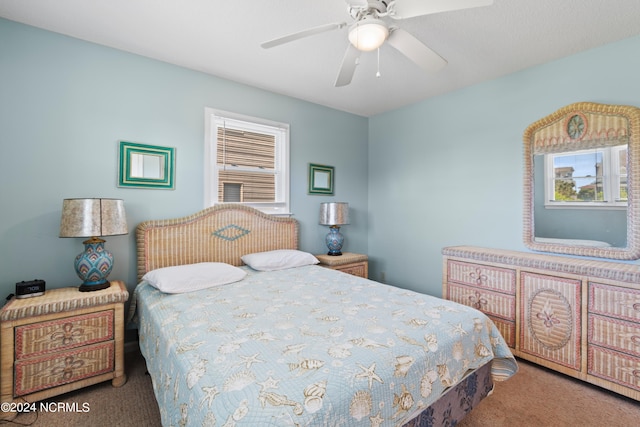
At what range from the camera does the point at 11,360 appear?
5.56 ft

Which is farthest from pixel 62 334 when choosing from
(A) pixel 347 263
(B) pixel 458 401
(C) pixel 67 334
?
(A) pixel 347 263

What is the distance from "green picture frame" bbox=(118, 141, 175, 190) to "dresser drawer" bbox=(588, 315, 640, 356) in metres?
3.54

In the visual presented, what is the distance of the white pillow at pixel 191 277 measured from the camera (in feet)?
6.77

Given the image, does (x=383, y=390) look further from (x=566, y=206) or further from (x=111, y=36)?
(x=111, y=36)

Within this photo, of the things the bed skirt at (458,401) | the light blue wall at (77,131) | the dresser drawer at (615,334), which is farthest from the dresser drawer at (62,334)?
the dresser drawer at (615,334)

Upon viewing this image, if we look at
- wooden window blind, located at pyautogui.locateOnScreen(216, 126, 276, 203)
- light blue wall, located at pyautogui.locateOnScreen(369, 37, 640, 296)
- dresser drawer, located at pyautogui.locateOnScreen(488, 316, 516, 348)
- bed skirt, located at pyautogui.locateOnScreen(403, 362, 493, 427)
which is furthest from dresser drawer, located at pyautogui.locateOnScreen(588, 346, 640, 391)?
wooden window blind, located at pyautogui.locateOnScreen(216, 126, 276, 203)

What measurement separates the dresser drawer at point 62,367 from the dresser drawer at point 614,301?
11.1 ft

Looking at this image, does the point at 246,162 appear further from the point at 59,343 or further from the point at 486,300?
the point at 486,300

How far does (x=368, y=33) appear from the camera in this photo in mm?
1678

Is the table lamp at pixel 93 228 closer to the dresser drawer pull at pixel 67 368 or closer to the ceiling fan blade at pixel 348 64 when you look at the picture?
the dresser drawer pull at pixel 67 368

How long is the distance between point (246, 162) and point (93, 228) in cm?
156

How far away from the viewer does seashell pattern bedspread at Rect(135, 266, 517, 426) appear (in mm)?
968

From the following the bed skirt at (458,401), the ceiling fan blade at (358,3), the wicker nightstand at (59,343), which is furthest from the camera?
the wicker nightstand at (59,343)

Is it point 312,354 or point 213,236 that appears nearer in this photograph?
point 312,354
